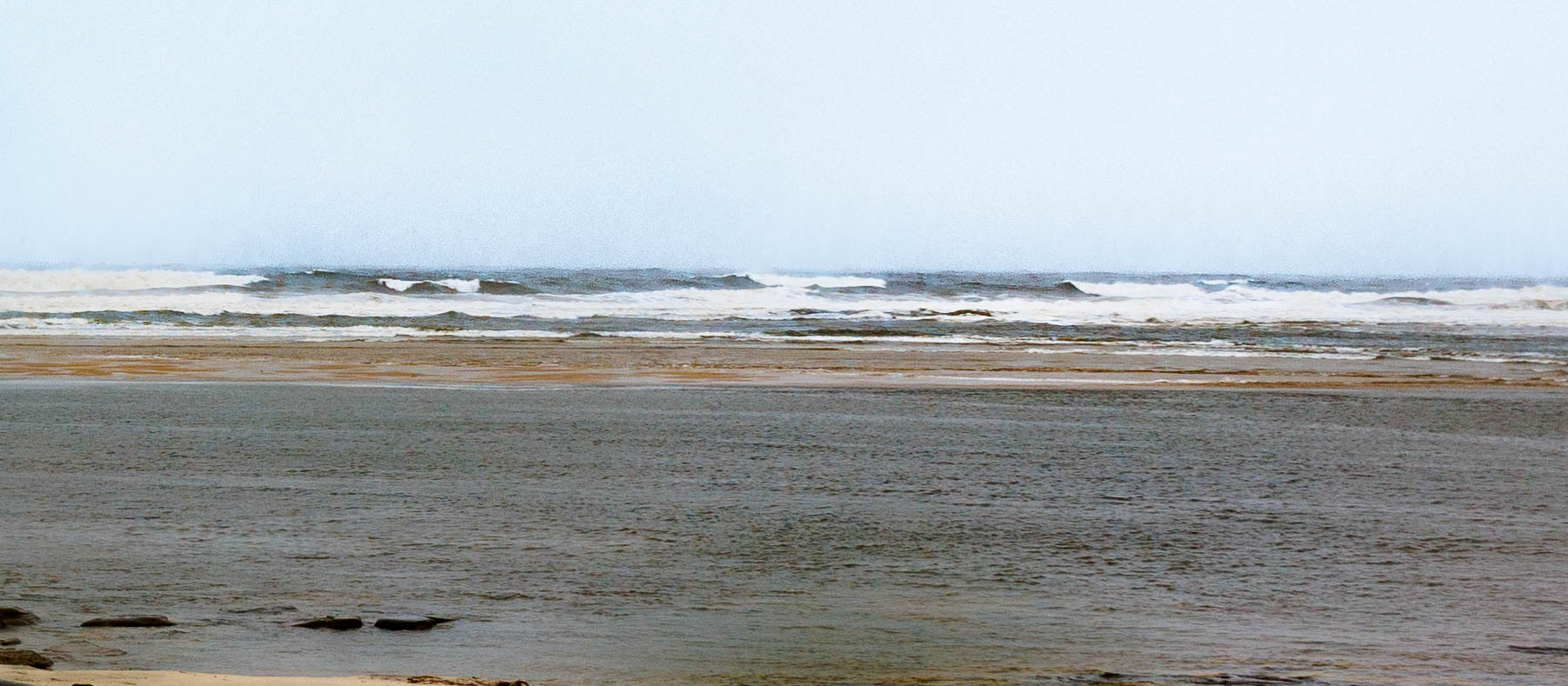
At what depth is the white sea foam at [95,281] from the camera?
4112 centimetres

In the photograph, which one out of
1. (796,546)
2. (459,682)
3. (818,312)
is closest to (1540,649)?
(796,546)

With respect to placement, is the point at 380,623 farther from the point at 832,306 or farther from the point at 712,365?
the point at 832,306

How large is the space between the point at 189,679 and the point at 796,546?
252cm

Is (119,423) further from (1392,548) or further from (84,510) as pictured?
(1392,548)

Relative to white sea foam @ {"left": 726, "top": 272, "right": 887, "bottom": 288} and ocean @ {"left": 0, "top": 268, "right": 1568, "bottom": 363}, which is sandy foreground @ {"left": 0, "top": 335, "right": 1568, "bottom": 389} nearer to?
ocean @ {"left": 0, "top": 268, "right": 1568, "bottom": 363}

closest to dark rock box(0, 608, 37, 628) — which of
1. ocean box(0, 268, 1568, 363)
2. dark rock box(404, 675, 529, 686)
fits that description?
dark rock box(404, 675, 529, 686)

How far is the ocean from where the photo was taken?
78.7 feet

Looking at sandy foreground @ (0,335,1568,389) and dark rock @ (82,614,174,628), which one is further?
sandy foreground @ (0,335,1568,389)

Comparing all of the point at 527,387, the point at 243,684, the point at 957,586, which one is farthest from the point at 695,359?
the point at 243,684

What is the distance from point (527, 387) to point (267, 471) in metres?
5.85

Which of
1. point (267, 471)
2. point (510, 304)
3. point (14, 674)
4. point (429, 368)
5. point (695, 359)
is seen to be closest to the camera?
point (14, 674)

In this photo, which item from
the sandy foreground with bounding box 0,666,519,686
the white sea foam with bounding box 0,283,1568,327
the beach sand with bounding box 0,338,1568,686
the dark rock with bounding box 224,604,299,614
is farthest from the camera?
the white sea foam with bounding box 0,283,1568,327

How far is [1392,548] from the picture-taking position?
519cm

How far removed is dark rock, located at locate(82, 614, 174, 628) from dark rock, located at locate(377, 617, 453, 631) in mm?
636
